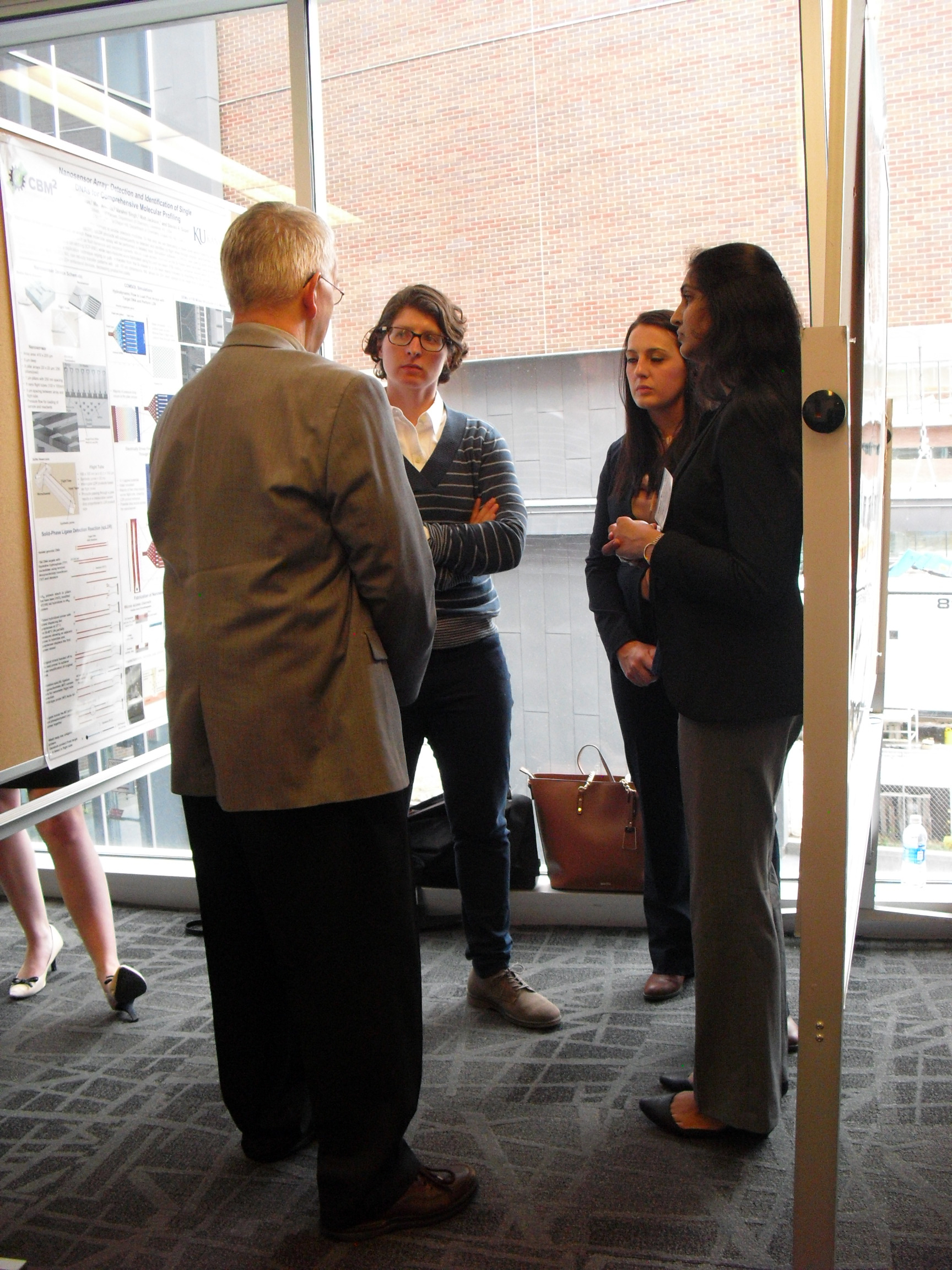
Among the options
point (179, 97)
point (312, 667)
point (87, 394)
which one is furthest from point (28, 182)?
point (179, 97)

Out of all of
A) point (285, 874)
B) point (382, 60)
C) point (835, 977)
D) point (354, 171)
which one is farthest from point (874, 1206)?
point (382, 60)

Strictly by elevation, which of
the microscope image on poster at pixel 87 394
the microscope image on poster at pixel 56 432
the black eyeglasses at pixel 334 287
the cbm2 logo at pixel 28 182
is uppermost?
the cbm2 logo at pixel 28 182

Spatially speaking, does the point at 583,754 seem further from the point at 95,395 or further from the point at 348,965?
the point at 95,395

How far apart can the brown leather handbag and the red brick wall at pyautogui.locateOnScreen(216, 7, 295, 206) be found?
77.6 inches

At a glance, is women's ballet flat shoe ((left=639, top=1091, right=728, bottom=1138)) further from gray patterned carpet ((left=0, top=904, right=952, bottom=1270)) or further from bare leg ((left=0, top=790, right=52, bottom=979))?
bare leg ((left=0, top=790, right=52, bottom=979))

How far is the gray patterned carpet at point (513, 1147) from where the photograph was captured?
1.71m

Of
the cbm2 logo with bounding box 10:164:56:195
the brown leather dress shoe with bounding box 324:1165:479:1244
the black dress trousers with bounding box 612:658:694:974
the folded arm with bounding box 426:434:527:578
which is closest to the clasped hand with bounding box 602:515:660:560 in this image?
the folded arm with bounding box 426:434:527:578

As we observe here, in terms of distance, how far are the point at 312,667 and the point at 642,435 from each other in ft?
4.03

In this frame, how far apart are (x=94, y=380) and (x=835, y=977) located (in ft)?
6.00

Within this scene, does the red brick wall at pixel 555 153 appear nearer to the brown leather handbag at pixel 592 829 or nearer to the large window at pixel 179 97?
the large window at pixel 179 97

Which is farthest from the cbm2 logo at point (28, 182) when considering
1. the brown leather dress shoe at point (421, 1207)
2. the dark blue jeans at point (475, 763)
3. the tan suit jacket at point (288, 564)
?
the brown leather dress shoe at point (421, 1207)

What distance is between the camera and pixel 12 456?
6.29ft

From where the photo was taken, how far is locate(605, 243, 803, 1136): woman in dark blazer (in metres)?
1.71

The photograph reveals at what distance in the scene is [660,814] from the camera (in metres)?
2.57
